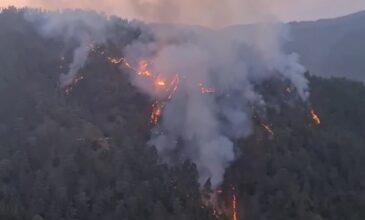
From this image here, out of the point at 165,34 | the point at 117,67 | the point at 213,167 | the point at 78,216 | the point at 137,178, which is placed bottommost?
the point at 78,216

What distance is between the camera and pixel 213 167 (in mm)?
79438

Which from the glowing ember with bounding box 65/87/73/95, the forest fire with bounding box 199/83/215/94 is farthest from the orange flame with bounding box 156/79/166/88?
the glowing ember with bounding box 65/87/73/95

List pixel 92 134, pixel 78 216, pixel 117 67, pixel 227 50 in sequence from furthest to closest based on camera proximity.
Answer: pixel 227 50 → pixel 117 67 → pixel 92 134 → pixel 78 216

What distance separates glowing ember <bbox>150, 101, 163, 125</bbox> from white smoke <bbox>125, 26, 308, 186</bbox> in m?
0.89

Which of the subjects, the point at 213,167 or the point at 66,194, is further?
the point at 213,167

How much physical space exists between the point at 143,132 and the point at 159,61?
1990 cm

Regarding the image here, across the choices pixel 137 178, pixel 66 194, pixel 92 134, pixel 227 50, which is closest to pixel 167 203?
pixel 137 178

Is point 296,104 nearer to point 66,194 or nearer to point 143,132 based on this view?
point 143,132

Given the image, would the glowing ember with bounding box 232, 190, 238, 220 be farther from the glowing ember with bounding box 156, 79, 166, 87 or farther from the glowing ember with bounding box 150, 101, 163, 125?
the glowing ember with bounding box 156, 79, 166, 87

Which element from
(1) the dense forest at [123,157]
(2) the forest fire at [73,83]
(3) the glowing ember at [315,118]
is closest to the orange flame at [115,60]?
(1) the dense forest at [123,157]

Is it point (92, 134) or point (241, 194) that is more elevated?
point (92, 134)

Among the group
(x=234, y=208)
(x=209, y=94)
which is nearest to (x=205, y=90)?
(x=209, y=94)

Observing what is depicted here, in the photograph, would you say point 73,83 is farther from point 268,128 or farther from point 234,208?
point 234,208

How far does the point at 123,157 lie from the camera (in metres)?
74.5
